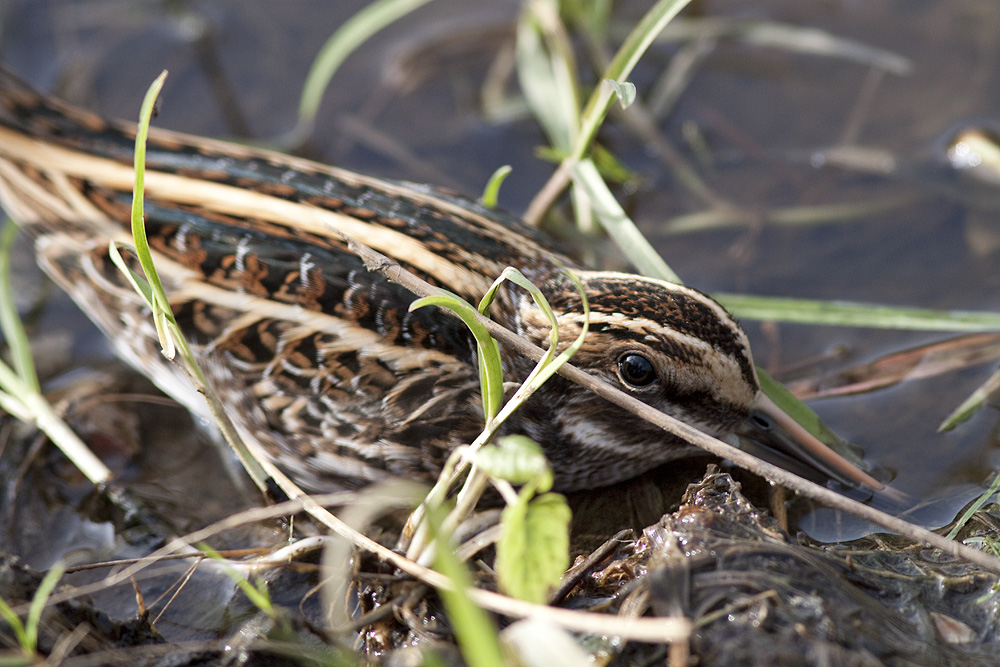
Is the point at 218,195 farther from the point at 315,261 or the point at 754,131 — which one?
the point at 754,131

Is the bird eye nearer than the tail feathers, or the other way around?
the bird eye

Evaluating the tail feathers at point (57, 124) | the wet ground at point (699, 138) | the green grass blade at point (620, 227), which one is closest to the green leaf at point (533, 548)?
the green grass blade at point (620, 227)

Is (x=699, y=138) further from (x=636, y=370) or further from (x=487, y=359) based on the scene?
(x=487, y=359)

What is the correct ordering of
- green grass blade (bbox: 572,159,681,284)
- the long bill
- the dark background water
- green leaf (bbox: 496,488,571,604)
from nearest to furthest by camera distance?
green leaf (bbox: 496,488,571,604) → the long bill → green grass blade (bbox: 572,159,681,284) → the dark background water

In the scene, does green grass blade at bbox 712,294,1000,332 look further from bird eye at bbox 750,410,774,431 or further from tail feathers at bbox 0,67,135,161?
tail feathers at bbox 0,67,135,161

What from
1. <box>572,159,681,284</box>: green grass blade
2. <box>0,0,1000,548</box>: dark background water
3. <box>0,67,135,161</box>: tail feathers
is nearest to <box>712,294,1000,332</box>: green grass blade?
<box>0,0,1000,548</box>: dark background water

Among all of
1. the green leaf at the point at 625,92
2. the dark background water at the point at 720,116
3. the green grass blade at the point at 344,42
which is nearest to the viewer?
the green leaf at the point at 625,92

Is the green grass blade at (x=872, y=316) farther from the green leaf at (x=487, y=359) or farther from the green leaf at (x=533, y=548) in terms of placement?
the green leaf at (x=533, y=548)

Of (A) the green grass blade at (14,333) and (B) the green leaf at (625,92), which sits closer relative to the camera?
(B) the green leaf at (625,92)
